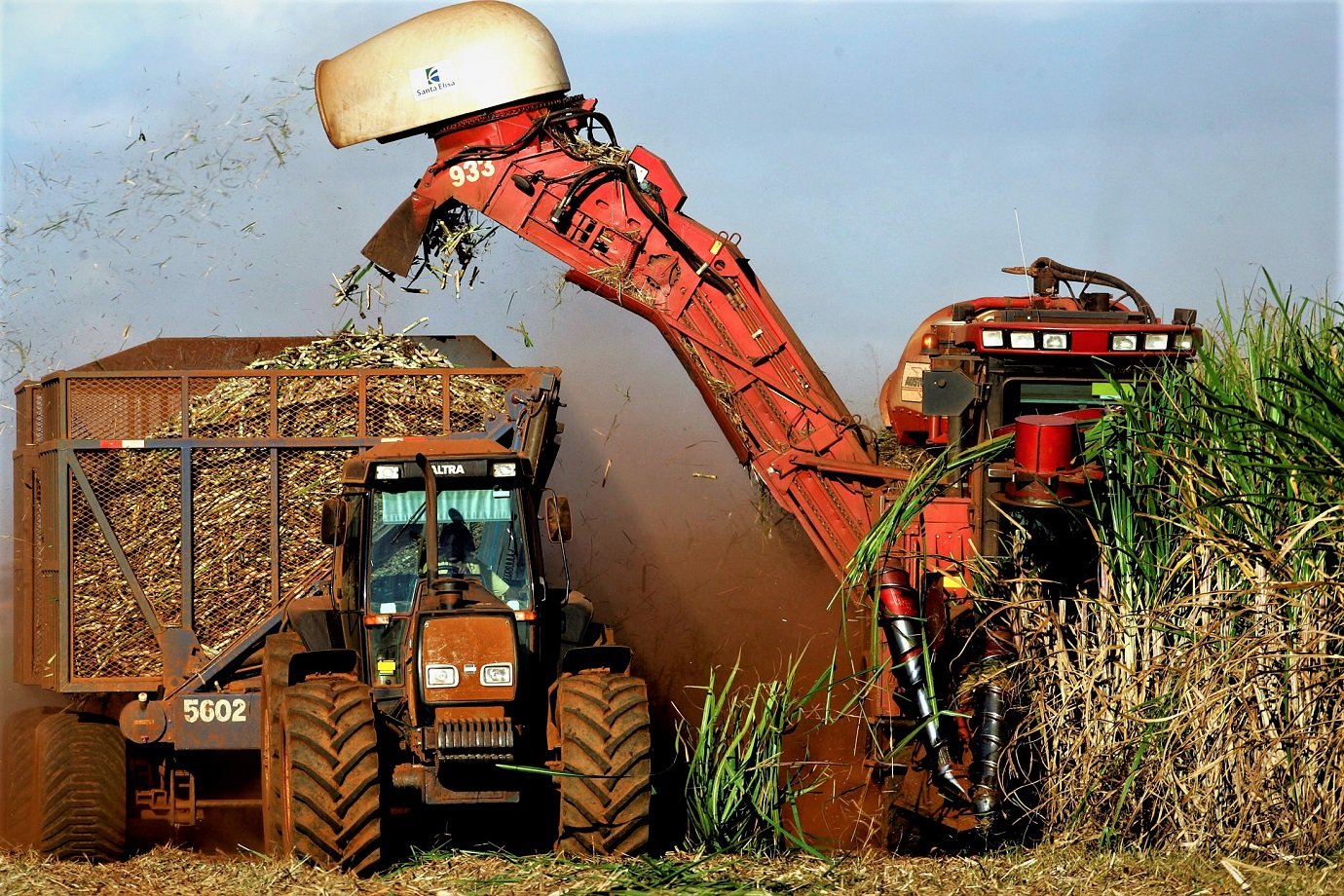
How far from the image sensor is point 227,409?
930 cm

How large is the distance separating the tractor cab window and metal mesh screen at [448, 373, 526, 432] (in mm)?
1585

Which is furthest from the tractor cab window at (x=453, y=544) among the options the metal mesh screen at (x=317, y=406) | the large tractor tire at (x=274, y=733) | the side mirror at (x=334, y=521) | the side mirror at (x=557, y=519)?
the metal mesh screen at (x=317, y=406)

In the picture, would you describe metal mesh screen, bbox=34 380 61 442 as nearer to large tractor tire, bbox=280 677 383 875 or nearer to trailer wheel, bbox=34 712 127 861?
trailer wheel, bbox=34 712 127 861

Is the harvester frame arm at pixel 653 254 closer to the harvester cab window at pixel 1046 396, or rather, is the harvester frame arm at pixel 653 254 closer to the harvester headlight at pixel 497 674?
the harvester cab window at pixel 1046 396

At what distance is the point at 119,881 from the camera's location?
7375 mm

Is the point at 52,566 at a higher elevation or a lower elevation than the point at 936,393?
lower

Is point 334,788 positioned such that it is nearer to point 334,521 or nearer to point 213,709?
point 334,521

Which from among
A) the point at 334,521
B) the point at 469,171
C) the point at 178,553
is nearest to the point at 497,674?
the point at 334,521

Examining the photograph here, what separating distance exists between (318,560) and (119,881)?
2.41 metres

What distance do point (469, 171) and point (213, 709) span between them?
3746mm

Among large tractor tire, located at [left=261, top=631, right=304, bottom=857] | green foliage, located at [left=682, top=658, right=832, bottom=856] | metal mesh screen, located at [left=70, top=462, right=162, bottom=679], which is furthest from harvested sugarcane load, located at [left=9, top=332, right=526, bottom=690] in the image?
green foliage, located at [left=682, top=658, right=832, bottom=856]

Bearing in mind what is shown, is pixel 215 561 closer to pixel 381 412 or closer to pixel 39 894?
pixel 381 412

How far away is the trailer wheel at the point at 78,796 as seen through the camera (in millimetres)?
8930

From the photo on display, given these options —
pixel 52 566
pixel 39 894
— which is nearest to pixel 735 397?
pixel 52 566
